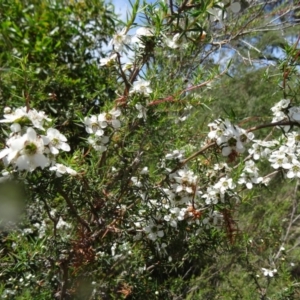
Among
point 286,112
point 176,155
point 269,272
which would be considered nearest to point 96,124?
point 176,155

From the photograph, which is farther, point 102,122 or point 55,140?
point 102,122

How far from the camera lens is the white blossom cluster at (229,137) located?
5.32 ft

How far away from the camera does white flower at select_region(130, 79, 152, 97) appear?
169 cm

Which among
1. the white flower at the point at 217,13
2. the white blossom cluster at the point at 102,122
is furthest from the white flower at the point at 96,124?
the white flower at the point at 217,13

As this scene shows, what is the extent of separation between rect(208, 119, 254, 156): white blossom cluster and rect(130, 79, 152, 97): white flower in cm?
31

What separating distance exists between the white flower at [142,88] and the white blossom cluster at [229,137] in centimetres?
31

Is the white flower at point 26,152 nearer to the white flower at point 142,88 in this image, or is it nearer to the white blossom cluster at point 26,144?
the white blossom cluster at point 26,144

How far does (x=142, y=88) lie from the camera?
1693mm

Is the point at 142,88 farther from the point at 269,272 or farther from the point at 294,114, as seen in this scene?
the point at 269,272

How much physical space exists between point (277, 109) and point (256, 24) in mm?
1651

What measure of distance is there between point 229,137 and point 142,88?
1.32ft

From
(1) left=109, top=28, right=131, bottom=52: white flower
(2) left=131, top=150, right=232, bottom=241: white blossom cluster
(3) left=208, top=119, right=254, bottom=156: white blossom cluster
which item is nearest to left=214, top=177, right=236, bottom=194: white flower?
(2) left=131, top=150, right=232, bottom=241: white blossom cluster

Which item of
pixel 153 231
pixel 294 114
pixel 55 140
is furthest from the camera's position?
pixel 153 231

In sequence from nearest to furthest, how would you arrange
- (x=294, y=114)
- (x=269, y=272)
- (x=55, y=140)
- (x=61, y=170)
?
(x=55, y=140) → (x=61, y=170) → (x=294, y=114) → (x=269, y=272)
